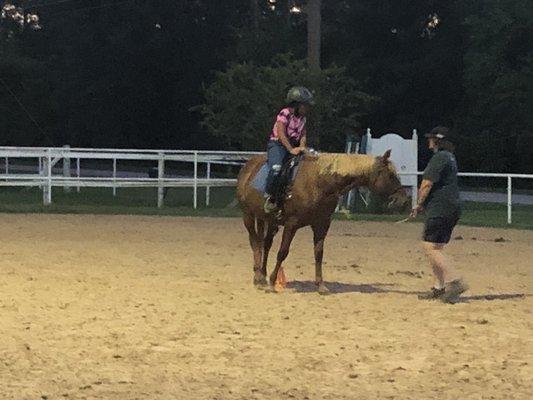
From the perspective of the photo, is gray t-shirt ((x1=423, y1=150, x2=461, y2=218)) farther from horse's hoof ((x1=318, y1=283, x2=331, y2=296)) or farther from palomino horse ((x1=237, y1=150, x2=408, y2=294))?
horse's hoof ((x1=318, y1=283, x2=331, y2=296))

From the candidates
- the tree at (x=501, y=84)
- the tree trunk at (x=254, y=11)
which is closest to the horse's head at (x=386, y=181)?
the tree at (x=501, y=84)

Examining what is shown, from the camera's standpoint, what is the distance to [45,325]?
28.0ft

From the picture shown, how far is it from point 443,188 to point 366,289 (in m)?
1.66

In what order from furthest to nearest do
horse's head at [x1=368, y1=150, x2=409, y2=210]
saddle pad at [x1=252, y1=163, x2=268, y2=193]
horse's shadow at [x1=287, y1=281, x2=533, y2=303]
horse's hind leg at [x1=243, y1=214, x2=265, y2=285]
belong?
horse's hind leg at [x1=243, y1=214, x2=265, y2=285], saddle pad at [x1=252, y1=163, x2=268, y2=193], horse's shadow at [x1=287, y1=281, x2=533, y2=303], horse's head at [x1=368, y1=150, x2=409, y2=210]

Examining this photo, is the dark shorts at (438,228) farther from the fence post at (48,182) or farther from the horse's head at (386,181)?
the fence post at (48,182)

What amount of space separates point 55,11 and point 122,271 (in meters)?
53.3

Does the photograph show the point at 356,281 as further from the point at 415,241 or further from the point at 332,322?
the point at 415,241

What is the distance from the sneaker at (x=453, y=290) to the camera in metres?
10.1

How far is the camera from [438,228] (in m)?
10.2

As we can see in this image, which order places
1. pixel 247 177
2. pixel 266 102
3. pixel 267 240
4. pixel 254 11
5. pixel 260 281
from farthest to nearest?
pixel 254 11
pixel 266 102
pixel 267 240
pixel 247 177
pixel 260 281

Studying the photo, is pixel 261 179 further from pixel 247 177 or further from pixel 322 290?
pixel 322 290

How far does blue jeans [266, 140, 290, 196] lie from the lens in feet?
34.8

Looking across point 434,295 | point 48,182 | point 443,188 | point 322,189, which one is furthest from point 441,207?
point 48,182

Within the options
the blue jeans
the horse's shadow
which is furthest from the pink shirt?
the horse's shadow
